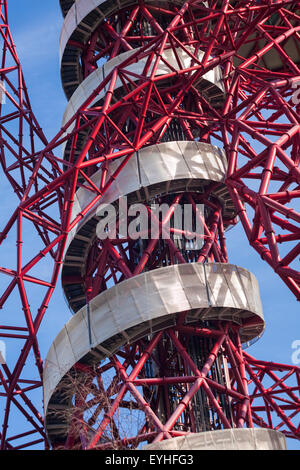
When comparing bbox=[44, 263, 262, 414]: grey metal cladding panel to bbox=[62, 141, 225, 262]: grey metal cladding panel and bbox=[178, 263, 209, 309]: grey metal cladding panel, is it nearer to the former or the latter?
bbox=[178, 263, 209, 309]: grey metal cladding panel

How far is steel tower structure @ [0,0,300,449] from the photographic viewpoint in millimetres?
31891

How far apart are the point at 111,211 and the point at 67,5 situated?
17.8 meters

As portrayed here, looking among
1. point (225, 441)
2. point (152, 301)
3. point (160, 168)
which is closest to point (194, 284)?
point (152, 301)

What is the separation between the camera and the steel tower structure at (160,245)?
31.9 m

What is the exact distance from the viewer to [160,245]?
3778cm

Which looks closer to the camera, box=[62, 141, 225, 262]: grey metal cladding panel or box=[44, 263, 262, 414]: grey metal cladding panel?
box=[44, 263, 262, 414]: grey metal cladding panel

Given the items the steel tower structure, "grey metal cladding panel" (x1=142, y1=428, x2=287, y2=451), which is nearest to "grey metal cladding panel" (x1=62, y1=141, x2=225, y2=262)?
the steel tower structure

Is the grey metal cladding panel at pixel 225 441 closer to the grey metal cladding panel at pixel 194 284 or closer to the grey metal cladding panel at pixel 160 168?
the grey metal cladding panel at pixel 194 284

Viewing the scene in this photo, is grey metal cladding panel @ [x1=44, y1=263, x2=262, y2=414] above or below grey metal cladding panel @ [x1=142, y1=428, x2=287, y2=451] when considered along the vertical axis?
above

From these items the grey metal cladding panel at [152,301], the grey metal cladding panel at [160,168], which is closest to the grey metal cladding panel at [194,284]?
the grey metal cladding panel at [152,301]

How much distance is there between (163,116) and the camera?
37500 mm

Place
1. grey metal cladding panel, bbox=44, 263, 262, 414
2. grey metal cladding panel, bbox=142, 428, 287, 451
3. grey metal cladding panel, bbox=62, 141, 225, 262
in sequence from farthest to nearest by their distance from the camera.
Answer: grey metal cladding panel, bbox=62, 141, 225, 262 < grey metal cladding panel, bbox=44, 263, 262, 414 < grey metal cladding panel, bbox=142, 428, 287, 451

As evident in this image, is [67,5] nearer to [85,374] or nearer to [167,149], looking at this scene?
[167,149]

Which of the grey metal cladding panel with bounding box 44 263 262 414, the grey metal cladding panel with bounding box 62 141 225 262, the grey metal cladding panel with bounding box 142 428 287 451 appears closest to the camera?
the grey metal cladding panel with bounding box 142 428 287 451
